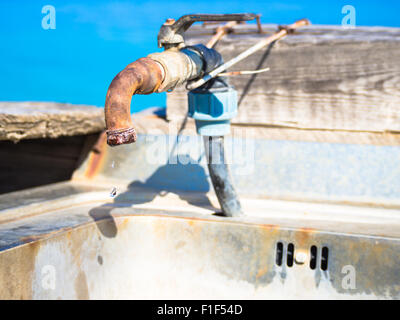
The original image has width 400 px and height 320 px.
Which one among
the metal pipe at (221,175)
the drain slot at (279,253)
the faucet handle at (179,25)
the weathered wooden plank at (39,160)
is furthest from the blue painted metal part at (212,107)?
the weathered wooden plank at (39,160)

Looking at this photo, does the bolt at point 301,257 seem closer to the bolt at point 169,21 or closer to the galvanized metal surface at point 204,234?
the galvanized metal surface at point 204,234

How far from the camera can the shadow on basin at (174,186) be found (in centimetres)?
170

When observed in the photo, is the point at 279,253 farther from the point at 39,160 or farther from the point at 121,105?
the point at 39,160

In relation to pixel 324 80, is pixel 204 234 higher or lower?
lower

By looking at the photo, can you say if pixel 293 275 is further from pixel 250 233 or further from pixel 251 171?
pixel 251 171

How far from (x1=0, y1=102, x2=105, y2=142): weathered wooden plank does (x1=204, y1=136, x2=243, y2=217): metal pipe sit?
57 centimetres

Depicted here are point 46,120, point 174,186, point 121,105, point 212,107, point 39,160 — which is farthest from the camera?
point 39,160

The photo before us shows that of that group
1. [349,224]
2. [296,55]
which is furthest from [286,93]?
[349,224]

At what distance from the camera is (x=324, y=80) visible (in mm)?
1664

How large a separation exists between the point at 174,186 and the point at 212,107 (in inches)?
21.9

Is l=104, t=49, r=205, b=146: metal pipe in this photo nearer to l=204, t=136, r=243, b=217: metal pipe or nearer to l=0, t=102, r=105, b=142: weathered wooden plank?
l=204, t=136, r=243, b=217: metal pipe

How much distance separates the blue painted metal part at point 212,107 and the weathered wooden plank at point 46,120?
0.55m

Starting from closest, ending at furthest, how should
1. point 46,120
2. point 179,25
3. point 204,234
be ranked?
point 179,25 < point 204,234 < point 46,120

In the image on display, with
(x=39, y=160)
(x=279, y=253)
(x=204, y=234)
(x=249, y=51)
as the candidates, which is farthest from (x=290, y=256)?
(x=39, y=160)
